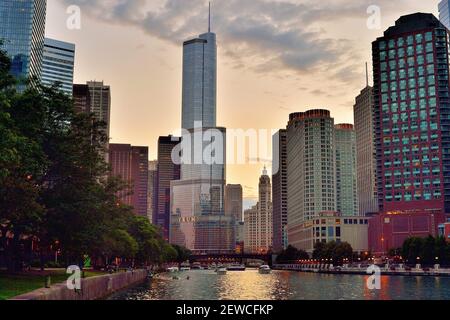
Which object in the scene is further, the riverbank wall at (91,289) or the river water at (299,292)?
the river water at (299,292)

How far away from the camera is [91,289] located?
65.2 metres

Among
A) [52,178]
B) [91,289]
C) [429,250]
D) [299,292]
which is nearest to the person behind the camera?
[91,289]

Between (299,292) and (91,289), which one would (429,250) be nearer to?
(299,292)

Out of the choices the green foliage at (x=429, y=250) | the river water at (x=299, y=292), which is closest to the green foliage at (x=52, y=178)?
the river water at (x=299, y=292)

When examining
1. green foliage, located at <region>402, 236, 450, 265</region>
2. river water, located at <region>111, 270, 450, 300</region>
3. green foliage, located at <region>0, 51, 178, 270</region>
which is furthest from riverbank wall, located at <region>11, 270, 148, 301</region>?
green foliage, located at <region>402, 236, 450, 265</region>

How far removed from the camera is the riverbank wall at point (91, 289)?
40003 mm

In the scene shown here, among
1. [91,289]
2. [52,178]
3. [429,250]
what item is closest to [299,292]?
[91,289]

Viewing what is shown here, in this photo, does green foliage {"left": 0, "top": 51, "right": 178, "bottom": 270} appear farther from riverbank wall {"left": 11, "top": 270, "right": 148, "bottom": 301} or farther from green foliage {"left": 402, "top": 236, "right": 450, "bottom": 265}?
green foliage {"left": 402, "top": 236, "right": 450, "bottom": 265}

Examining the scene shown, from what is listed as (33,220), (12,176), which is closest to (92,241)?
(33,220)

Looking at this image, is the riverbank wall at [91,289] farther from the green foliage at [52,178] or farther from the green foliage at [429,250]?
the green foliage at [429,250]

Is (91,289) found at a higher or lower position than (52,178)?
lower
